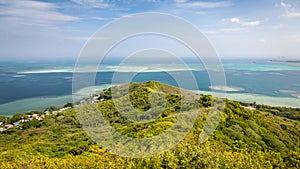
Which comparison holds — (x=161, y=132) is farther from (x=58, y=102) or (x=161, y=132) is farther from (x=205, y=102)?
(x=58, y=102)

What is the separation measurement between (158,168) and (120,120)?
12.0 metres

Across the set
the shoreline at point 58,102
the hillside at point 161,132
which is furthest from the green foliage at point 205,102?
the shoreline at point 58,102

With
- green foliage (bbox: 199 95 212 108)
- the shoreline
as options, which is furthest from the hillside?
the shoreline

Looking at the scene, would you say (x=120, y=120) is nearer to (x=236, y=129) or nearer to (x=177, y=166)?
(x=236, y=129)

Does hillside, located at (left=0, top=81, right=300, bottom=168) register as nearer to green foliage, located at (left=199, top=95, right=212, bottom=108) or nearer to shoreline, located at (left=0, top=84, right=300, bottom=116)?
green foliage, located at (left=199, top=95, right=212, bottom=108)

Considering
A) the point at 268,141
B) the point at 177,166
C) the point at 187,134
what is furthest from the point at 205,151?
the point at 268,141

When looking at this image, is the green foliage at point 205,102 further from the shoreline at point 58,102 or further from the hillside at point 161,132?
the shoreline at point 58,102

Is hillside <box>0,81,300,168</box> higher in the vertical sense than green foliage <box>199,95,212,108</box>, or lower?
lower

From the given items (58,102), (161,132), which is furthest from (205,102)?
(58,102)

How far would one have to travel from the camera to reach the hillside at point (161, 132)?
767 centimetres

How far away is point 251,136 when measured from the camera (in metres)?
14.4

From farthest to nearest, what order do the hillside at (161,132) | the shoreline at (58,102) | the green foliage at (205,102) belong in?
the shoreline at (58,102), the green foliage at (205,102), the hillside at (161,132)

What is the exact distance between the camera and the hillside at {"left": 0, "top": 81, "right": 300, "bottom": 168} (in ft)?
25.2

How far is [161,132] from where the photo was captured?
10695mm
